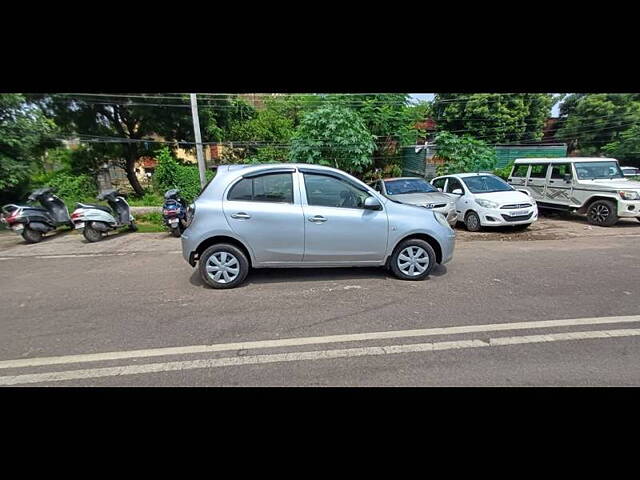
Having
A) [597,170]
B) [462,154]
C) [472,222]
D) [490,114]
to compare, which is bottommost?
[472,222]

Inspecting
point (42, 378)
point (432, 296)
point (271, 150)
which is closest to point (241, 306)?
point (42, 378)

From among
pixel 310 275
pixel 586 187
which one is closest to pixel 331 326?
pixel 310 275

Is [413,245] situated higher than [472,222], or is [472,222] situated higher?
[413,245]

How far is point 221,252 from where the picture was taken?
4004mm

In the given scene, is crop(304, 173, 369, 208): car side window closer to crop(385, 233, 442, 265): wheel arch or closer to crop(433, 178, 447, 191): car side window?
crop(385, 233, 442, 265): wheel arch

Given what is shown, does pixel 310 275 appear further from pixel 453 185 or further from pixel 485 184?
pixel 485 184

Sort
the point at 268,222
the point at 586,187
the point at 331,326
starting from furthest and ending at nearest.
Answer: the point at 586,187 < the point at 268,222 < the point at 331,326

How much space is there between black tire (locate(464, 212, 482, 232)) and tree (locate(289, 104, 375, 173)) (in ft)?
16.2

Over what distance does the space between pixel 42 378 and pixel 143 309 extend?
1201 millimetres

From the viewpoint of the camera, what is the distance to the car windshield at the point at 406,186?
26.0 feet

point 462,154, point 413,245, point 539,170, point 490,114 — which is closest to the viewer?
point 413,245

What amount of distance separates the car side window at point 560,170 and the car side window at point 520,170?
0.90 m

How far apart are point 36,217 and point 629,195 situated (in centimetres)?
1474

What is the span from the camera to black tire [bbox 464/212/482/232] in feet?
24.6
